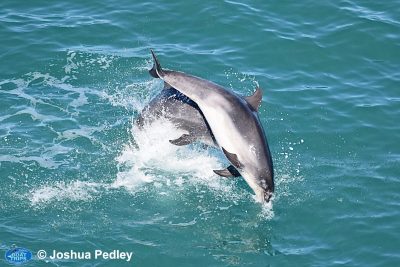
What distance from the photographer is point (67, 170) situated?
18031mm

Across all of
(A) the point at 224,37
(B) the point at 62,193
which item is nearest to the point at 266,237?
(B) the point at 62,193

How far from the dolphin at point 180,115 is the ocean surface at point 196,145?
63 cm

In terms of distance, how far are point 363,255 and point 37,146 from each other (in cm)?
922

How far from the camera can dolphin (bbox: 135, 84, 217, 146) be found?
1800 cm

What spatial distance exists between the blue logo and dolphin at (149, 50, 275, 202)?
15.6 feet

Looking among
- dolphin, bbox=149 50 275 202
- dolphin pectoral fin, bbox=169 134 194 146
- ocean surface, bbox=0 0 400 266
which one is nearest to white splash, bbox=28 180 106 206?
ocean surface, bbox=0 0 400 266

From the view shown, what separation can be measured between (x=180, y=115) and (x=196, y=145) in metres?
1.26

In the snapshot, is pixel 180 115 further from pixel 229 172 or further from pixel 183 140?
pixel 229 172

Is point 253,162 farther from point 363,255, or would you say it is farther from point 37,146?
point 37,146

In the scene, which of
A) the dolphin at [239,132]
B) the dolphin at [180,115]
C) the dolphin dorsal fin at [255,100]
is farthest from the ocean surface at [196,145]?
the dolphin dorsal fin at [255,100]

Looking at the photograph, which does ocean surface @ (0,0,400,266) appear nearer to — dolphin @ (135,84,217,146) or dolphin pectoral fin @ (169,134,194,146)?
dolphin @ (135,84,217,146)

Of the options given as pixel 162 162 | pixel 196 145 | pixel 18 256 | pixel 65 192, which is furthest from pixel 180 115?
pixel 18 256

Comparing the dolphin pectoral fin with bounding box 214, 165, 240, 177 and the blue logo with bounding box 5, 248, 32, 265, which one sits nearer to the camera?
the blue logo with bounding box 5, 248, 32, 265

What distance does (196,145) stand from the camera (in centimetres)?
1950
